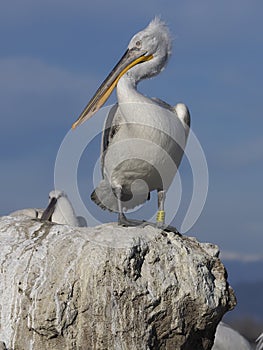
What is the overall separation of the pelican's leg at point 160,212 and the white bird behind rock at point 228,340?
3421mm


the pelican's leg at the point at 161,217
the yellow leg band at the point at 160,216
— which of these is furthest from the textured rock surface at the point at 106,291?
the yellow leg band at the point at 160,216

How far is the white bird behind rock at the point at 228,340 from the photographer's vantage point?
12.8 metres

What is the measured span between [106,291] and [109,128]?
2.67m

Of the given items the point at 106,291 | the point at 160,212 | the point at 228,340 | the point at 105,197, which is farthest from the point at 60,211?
the point at 106,291

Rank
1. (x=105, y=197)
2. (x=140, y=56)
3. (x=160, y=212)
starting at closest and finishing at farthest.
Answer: (x=160, y=212) < (x=105, y=197) < (x=140, y=56)

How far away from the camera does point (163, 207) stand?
9.84 m

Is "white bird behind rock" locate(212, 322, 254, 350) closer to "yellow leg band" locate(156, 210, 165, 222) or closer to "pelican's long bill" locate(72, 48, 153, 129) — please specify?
"yellow leg band" locate(156, 210, 165, 222)

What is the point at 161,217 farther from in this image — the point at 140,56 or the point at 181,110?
the point at 140,56

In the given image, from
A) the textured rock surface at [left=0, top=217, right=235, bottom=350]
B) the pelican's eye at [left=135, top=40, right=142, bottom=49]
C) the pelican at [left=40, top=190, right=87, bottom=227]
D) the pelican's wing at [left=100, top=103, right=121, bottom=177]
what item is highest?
the pelican's eye at [left=135, top=40, right=142, bottom=49]

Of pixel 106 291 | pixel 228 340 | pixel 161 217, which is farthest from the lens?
pixel 228 340

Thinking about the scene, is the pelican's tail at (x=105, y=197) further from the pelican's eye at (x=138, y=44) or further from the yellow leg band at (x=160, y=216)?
the pelican's eye at (x=138, y=44)

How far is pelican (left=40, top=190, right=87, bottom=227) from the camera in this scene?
13.2m

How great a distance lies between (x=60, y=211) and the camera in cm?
1350

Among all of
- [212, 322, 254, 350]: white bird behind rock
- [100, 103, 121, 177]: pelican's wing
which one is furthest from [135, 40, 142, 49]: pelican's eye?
[212, 322, 254, 350]: white bird behind rock
